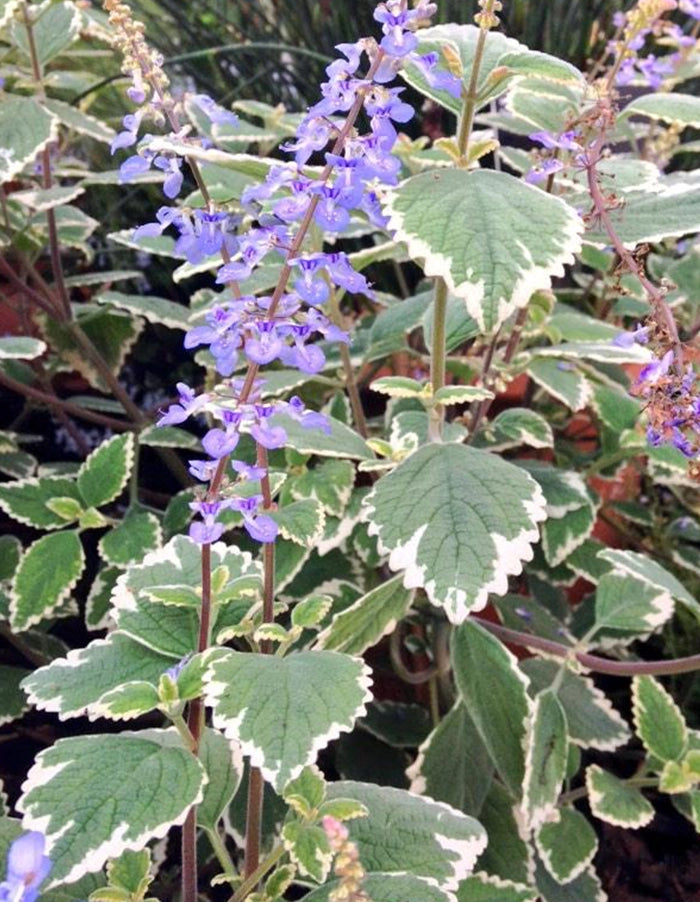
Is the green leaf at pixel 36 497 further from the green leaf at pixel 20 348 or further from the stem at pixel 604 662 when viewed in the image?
the stem at pixel 604 662

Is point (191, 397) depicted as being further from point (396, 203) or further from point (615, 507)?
point (615, 507)

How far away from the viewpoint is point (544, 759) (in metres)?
0.77

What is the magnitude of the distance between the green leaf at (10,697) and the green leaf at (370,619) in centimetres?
40

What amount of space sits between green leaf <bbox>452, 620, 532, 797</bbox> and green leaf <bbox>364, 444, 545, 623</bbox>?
0.62 feet

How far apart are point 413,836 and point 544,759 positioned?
0.18 m

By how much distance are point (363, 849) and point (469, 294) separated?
38 cm

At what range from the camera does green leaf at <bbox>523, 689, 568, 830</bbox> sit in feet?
2.45

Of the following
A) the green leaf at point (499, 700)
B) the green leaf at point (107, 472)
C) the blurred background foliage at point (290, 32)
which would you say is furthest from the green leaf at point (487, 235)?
the blurred background foliage at point (290, 32)

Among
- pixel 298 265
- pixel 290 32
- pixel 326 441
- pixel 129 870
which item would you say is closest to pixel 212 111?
pixel 298 265

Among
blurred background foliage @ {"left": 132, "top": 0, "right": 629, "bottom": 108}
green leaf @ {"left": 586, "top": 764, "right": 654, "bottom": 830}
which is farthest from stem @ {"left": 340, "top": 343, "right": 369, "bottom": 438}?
blurred background foliage @ {"left": 132, "top": 0, "right": 629, "bottom": 108}

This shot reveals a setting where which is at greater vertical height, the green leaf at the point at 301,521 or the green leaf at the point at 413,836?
the green leaf at the point at 301,521

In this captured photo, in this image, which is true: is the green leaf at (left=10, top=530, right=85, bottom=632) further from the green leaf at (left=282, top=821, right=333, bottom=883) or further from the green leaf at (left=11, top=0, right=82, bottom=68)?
the green leaf at (left=11, top=0, right=82, bottom=68)

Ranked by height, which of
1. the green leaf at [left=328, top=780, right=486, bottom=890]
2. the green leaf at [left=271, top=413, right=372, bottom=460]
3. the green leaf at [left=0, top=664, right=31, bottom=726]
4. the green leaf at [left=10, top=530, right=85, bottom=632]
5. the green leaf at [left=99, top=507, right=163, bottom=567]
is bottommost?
the green leaf at [left=0, top=664, right=31, bottom=726]

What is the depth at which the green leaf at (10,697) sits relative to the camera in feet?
3.09
